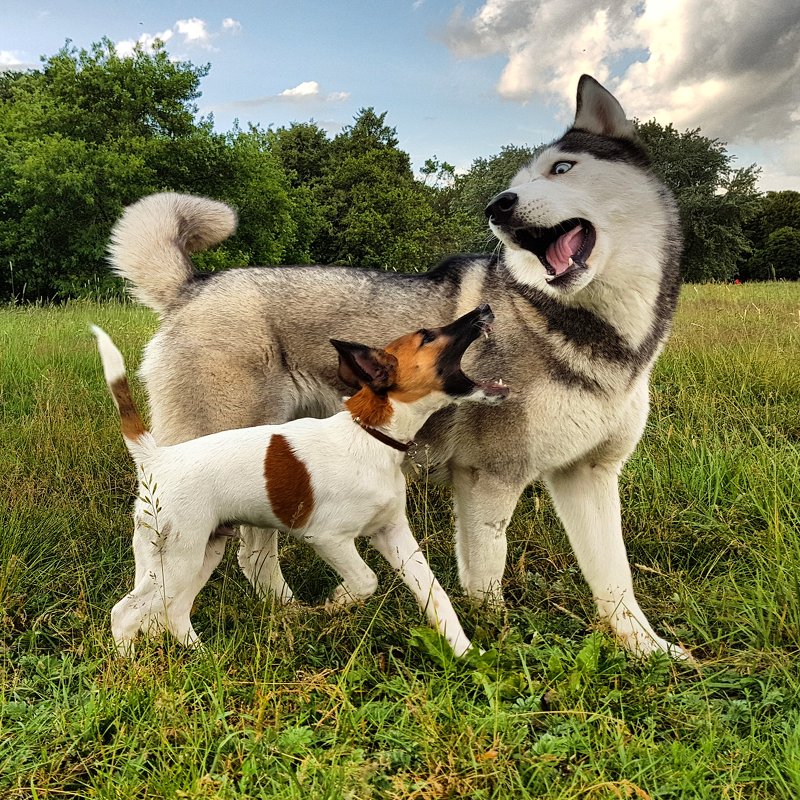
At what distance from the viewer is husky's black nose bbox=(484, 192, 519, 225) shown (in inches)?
103

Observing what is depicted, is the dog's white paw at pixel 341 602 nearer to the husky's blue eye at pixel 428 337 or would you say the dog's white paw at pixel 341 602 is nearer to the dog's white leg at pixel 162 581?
the dog's white leg at pixel 162 581

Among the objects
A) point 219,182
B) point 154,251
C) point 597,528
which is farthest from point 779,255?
point 154,251

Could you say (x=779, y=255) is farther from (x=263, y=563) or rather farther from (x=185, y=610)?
(x=185, y=610)

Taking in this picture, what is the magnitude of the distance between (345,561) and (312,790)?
99 cm

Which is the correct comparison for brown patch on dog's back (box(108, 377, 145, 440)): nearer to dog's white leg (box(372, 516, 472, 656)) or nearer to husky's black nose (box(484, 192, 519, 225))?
dog's white leg (box(372, 516, 472, 656))

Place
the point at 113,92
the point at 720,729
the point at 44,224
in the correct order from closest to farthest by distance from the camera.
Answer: the point at 720,729 → the point at 44,224 → the point at 113,92

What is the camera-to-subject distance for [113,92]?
2425 centimetres

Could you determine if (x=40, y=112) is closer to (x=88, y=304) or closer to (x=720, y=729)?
(x=88, y=304)

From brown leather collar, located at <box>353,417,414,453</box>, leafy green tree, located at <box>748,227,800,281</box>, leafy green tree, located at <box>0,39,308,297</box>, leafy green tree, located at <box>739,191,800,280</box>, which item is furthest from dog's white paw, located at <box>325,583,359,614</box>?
leafy green tree, located at <box>748,227,800,281</box>

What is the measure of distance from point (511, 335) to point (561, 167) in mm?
707

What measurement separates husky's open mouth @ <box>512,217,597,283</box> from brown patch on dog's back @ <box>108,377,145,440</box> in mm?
1635

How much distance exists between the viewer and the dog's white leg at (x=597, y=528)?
118 inches

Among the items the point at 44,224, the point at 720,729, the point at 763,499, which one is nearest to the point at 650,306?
the point at 763,499

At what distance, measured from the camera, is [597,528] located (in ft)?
10.0
